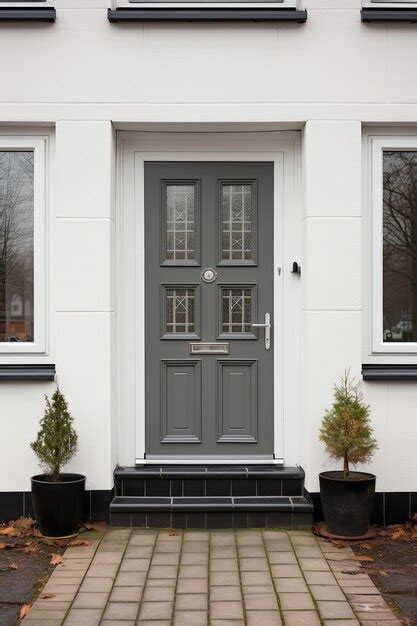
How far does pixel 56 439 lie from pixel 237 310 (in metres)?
1.66

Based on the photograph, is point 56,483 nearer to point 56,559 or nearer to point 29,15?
point 56,559

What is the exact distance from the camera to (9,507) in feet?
20.3

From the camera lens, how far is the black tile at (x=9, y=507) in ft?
20.3

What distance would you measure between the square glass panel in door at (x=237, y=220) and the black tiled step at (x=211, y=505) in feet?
5.85

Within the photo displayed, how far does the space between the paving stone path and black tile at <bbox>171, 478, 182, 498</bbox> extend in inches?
13.8

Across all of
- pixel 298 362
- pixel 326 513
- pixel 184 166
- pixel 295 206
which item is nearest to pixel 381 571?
pixel 326 513

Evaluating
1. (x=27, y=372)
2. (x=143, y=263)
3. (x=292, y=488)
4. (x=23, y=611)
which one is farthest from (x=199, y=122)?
(x=23, y=611)

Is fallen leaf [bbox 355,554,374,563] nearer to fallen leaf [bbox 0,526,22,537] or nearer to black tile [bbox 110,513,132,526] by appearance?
black tile [bbox 110,513,132,526]

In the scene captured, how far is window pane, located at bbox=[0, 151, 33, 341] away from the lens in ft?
20.8

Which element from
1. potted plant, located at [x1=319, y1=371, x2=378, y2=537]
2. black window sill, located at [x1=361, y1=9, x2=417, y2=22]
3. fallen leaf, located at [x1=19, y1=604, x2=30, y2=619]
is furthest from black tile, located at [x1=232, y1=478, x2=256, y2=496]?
black window sill, located at [x1=361, y1=9, x2=417, y2=22]

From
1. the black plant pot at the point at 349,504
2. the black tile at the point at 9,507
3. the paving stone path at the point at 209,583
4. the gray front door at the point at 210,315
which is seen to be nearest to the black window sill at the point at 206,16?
the gray front door at the point at 210,315

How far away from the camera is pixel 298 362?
6.47m

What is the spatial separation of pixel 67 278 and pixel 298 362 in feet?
5.92

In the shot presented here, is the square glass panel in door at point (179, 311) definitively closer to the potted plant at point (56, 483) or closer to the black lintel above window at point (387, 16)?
the potted plant at point (56, 483)
